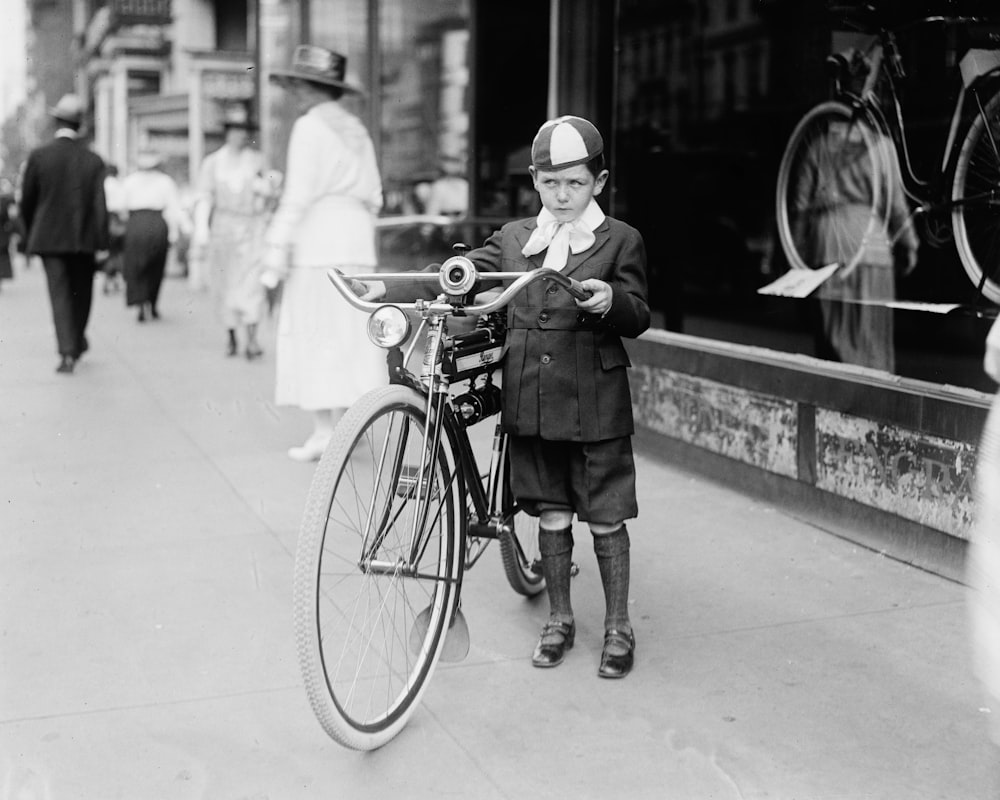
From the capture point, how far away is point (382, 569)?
11.0 ft

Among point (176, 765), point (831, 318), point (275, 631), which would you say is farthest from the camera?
point (831, 318)

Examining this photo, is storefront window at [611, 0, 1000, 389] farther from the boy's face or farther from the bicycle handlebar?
the bicycle handlebar

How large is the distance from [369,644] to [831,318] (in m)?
3.35

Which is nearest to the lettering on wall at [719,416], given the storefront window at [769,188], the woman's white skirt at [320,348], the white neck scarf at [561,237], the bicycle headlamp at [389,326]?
the storefront window at [769,188]

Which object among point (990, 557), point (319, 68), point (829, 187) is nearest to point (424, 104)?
point (319, 68)

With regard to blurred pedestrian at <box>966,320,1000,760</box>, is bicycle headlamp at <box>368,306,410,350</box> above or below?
above

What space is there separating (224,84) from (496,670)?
825 inches

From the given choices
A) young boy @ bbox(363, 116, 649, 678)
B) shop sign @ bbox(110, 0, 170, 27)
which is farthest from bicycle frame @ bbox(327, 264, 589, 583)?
shop sign @ bbox(110, 0, 170, 27)

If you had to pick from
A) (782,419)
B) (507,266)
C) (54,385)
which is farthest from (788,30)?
(54,385)

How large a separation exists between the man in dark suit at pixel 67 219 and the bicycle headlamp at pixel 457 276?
7149 mm

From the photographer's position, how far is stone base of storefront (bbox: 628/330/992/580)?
15.9ft

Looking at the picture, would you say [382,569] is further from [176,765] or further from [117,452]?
[117,452]

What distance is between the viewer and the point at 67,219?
989cm

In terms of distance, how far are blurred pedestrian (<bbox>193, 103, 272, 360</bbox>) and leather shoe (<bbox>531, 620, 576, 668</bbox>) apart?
715cm
